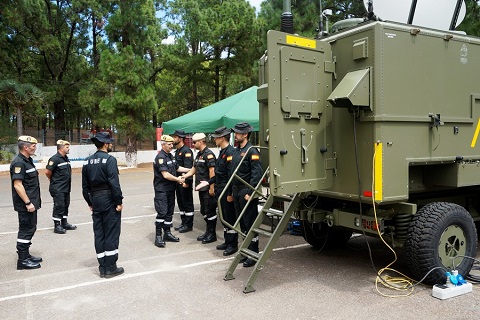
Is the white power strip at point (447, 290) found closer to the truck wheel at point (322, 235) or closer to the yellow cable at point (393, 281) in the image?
the yellow cable at point (393, 281)

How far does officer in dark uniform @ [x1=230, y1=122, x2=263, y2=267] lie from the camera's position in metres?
5.74

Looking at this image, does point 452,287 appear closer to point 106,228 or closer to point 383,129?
point 383,129

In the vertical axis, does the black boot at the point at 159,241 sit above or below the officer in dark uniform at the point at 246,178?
below

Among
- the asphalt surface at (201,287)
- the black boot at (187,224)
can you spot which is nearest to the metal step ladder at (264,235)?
the asphalt surface at (201,287)

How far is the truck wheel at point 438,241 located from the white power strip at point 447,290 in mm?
162

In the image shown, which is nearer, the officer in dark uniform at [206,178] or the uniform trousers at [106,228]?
the uniform trousers at [106,228]

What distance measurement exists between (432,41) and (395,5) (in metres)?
1.24

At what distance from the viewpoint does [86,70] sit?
30062mm

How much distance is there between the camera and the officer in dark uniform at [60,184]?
8.06 metres

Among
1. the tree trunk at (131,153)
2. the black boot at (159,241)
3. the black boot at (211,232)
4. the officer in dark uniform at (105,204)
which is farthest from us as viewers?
the tree trunk at (131,153)

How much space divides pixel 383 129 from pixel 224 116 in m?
4.99

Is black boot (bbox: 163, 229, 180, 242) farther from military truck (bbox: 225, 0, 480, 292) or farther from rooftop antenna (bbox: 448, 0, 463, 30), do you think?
rooftop antenna (bbox: 448, 0, 463, 30)

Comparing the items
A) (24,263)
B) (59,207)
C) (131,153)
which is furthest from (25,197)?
(131,153)

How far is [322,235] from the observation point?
6.25 m
